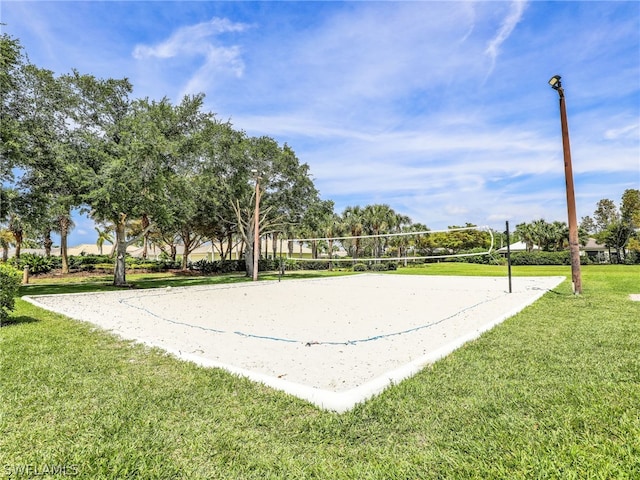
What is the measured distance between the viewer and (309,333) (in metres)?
5.31

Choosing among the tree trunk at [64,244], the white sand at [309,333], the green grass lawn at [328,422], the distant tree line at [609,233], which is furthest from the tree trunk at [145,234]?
the distant tree line at [609,233]

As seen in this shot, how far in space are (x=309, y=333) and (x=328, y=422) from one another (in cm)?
293

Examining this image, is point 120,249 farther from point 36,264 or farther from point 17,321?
point 36,264

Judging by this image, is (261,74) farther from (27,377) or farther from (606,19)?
(27,377)

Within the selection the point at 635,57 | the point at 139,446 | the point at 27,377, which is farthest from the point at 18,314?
the point at 635,57

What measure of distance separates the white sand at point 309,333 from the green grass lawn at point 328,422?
0.76 feet

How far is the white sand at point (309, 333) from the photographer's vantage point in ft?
10.8

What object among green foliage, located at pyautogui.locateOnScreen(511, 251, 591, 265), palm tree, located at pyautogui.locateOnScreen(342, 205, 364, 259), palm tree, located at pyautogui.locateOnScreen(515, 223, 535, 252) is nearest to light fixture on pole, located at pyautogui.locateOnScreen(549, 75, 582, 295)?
palm tree, located at pyautogui.locateOnScreen(342, 205, 364, 259)

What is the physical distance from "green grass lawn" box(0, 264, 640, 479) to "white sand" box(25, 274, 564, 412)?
0.23m

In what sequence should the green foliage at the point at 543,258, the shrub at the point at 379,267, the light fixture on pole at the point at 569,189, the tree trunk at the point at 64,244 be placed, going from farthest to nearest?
the green foliage at the point at 543,258 → the shrub at the point at 379,267 → the tree trunk at the point at 64,244 → the light fixture on pole at the point at 569,189

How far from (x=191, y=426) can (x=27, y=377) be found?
215 centimetres

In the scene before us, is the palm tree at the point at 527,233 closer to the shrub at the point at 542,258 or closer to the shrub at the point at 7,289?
the shrub at the point at 542,258

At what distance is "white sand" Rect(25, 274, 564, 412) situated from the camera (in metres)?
3.28

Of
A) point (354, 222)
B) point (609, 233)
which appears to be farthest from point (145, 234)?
point (609, 233)
